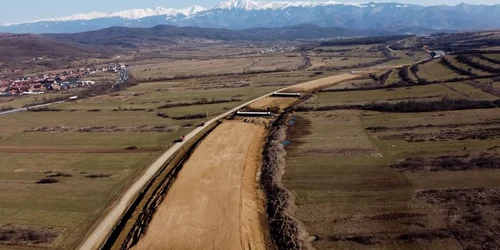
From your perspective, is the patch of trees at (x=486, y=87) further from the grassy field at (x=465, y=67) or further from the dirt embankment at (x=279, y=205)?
the dirt embankment at (x=279, y=205)

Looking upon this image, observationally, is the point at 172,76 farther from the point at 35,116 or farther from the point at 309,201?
the point at 309,201

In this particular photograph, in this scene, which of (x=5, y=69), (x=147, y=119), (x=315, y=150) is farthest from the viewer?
(x=5, y=69)

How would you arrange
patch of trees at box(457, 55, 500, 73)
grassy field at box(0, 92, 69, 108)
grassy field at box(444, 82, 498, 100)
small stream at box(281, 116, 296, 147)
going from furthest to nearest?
grassy field at box(0, 92, 69, 108) → patch of trees at box(457, 55, 500, 73) → grassy field at box(444, 82, 498, 100) → small stream at box(281, 116, 296, 147)

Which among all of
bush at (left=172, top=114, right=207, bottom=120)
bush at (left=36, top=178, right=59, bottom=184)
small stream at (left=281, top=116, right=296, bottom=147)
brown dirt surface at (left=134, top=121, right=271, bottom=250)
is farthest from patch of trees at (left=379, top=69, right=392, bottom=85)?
bush at (left=36, top=178, right=59, bottom=184)

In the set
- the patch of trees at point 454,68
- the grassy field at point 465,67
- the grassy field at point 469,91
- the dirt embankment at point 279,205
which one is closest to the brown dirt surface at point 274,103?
the dirt embankment at point 279,205

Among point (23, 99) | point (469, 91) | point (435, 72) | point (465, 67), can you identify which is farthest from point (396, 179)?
point (23, 99)

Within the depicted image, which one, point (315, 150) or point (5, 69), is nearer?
point (315, 150)

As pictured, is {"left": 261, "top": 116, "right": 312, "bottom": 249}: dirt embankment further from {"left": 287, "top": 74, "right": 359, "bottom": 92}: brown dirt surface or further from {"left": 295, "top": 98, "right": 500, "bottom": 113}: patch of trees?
{"left": 287, "top": 74, "right": 359, "bottom": 92}: brown dirt surface

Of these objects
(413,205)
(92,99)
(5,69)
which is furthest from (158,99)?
(5,69)
